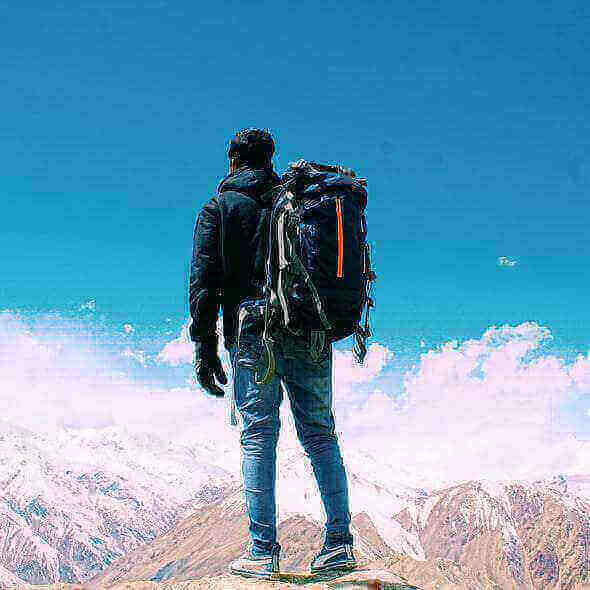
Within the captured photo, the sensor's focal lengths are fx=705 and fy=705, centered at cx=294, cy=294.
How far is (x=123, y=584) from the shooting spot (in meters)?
7.36

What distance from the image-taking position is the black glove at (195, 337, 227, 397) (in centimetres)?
668

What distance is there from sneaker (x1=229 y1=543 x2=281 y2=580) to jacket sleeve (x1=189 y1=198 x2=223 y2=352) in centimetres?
208

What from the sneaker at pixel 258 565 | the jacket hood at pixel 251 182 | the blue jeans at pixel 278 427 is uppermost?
the jacket hood at pixel 251 182

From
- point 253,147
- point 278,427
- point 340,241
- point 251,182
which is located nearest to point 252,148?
point 253,147

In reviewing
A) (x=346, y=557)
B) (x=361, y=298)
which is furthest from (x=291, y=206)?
(x=346, y=557)

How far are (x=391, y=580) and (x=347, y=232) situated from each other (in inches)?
126

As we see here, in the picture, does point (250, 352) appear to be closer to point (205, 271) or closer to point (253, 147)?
point (205, 271)

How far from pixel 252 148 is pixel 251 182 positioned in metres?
0.46

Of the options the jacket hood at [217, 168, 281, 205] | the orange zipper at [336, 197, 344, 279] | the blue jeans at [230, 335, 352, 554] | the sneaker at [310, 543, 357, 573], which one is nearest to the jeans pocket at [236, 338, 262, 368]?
the blue jeans at [230, 335, 352, 554]

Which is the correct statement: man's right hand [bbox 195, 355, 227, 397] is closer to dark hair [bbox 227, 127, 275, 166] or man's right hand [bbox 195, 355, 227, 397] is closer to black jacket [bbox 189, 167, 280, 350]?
black jacket [bbox 189, 167, 280, 350]

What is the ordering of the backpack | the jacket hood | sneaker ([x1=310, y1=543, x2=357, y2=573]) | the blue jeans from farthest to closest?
the jacket hood → sneaker ([x1=310, y1=543, x2=357, y2=573]) → the blue jeans → the backpack

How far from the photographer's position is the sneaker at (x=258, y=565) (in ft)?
20.7

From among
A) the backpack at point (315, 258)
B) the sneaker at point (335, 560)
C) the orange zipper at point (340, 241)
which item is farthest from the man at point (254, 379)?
the orange zipper at point (340, 241)

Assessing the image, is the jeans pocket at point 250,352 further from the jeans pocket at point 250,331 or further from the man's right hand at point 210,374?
the man's right hand at point 210,374
